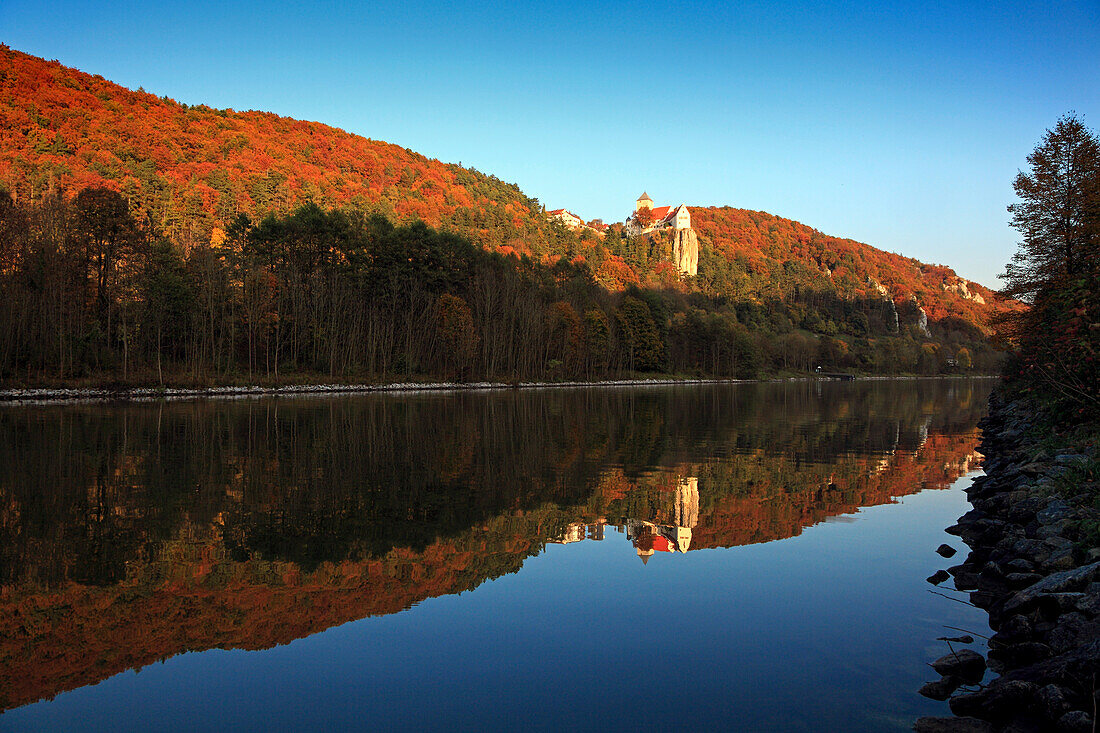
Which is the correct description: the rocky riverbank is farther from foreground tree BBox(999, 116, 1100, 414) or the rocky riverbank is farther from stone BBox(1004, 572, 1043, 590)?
foreground tree BBox(999, 116, 1100, 414)

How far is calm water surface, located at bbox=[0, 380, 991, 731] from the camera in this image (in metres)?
5.01

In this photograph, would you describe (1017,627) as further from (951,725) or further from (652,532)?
(652,532)

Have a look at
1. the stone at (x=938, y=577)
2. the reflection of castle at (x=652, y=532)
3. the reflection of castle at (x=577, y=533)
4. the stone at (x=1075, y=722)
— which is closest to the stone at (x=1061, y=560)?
the stone at (x=938, y=577)

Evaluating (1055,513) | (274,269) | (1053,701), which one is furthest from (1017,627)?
(274,269)

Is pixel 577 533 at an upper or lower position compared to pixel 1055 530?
lower

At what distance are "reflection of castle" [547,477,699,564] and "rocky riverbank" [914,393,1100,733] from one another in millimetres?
3162

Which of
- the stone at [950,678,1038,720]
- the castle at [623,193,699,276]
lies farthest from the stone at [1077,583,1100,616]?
the castle at [623,193,699,276]

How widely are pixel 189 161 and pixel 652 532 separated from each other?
8587 cm

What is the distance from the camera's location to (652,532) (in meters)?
9.92

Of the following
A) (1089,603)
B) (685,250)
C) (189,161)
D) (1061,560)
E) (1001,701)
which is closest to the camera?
(1001,701)

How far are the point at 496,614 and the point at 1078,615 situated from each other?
5.09m

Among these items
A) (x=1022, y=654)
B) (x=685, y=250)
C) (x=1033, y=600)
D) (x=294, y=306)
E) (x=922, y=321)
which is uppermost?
(x=685, y=250)

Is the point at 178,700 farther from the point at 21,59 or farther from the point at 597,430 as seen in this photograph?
the point at 21,59

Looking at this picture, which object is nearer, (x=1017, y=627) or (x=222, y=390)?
(x=1017, y=627)
